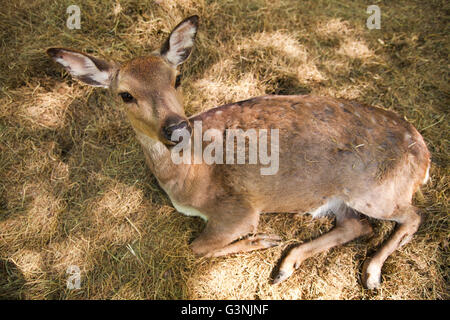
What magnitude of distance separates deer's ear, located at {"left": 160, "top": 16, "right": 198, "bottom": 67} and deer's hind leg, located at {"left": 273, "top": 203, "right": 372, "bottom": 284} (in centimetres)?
211

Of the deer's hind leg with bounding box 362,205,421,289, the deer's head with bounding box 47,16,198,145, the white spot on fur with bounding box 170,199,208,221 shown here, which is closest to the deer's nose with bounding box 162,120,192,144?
the deer's head with bounding box 47,16,198,145

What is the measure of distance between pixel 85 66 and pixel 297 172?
203 cm

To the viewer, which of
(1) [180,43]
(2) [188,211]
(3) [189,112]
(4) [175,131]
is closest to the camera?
(4) [175,131]

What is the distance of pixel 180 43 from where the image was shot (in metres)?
2.69

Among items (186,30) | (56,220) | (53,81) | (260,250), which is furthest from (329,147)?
(53,81)

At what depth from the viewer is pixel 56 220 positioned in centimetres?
326

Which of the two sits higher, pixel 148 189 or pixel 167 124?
pixel 167 124

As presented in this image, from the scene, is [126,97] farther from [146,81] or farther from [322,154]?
[322,154]

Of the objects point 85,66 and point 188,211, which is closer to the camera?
point 85,66

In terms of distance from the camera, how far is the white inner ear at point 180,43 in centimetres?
265

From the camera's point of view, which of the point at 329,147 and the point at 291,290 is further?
the point at 291,290

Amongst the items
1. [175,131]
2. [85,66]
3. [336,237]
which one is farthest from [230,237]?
[85,66]

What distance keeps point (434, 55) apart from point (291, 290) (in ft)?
11.6

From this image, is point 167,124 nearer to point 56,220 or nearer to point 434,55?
point 56,220
